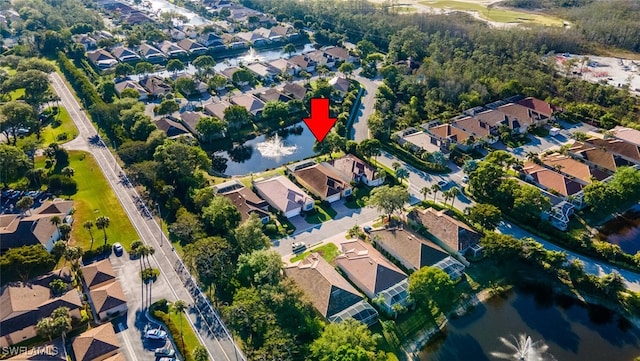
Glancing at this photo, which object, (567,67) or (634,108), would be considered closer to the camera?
(634,108)

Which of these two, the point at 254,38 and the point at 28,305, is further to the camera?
the point at 254,38

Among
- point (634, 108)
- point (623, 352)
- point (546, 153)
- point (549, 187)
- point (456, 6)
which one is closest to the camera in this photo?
point (623, 352)

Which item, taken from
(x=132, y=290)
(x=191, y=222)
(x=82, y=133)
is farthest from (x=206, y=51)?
(x=132, y=290)

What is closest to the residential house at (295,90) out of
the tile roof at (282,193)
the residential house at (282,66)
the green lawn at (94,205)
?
the residential house at (282,66)

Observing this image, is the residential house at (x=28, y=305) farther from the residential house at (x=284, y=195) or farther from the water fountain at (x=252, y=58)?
the water fountain at (x=252, y=58)

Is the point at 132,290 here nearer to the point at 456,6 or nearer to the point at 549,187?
the point at 549,187

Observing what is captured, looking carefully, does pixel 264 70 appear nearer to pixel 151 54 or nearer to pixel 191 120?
pixel 191 120

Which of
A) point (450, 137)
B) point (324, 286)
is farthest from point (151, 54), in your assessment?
point (324, 286)
